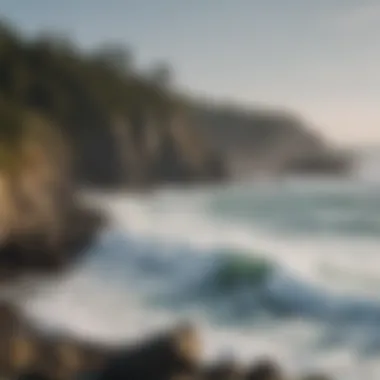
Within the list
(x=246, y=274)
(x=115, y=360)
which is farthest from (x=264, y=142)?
(x=115, y=360)

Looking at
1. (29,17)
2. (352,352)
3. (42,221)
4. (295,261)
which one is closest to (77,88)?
(29,17)

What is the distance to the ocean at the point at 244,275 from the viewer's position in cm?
133

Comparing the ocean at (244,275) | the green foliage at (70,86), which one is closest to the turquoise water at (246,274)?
the ocean at (244,275)

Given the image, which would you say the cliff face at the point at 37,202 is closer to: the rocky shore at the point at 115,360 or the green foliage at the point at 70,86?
the green foliage at the point at 70,86

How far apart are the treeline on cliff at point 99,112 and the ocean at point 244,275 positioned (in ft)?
0.23

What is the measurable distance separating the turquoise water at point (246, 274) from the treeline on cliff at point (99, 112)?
3.1 inches

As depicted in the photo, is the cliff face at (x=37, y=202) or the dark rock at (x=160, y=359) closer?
the dark rock at (x=160, y=359)

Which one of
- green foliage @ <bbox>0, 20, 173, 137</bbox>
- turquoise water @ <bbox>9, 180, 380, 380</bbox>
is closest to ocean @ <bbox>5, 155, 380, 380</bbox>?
turquoise water @ <bbox>9, 180, 380, 380</bbox>

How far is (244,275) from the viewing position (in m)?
1.41

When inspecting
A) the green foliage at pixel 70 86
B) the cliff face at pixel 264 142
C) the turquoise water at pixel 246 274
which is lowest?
the turquoise water at pixel 246 274

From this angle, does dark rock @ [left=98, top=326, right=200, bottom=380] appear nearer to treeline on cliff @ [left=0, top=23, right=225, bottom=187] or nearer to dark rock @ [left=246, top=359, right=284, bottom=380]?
dark rock @ [left=246, top=359, right=284, bottom=380]

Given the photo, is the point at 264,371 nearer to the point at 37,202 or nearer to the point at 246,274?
the point at 246,274

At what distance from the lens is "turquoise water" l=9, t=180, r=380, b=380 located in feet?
4.37

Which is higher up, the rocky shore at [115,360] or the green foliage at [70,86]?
the green foliage at [70,86]
